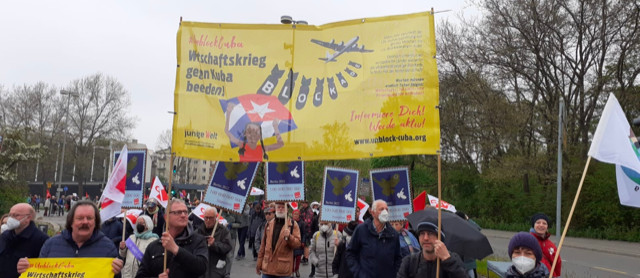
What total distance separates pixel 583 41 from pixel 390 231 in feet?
89.8

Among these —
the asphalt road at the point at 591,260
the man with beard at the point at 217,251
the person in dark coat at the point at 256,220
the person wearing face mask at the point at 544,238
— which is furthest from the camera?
the person in dark coat at the point at 256,220

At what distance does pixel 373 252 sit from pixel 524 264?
199 cm

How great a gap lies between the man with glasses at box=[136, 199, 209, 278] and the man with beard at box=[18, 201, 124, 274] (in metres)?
0.40

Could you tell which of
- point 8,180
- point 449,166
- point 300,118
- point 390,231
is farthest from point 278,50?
point 449,166

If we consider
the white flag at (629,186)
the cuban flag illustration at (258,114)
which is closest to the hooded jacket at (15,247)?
the cuban flag illustration at (258,114)

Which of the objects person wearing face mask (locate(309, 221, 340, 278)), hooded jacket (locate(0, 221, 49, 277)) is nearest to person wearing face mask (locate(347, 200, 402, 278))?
hooded jacket (locate(0, 221, 49, 277))

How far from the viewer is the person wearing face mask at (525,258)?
4.27 metres

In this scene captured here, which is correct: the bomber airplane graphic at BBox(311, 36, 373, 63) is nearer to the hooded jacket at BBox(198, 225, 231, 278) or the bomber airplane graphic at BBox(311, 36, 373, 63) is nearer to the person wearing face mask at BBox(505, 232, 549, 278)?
the person wearing face mask at BBox(505, 232, 549, 278)

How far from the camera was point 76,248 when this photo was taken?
14.8ft

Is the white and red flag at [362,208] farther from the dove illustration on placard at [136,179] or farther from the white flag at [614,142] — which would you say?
the white flag at [614,142]

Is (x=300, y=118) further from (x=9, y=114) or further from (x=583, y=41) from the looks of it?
(x=9, y=114)

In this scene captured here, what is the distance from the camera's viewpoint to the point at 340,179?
9.36 metres

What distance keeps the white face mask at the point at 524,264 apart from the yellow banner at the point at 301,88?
51.7 inches

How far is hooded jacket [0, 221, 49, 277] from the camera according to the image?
5047 millimetres
